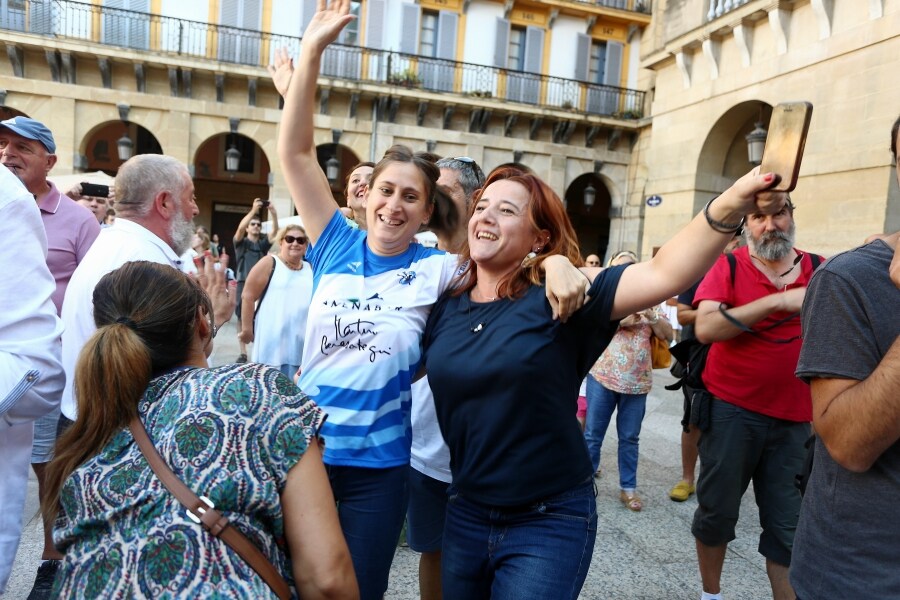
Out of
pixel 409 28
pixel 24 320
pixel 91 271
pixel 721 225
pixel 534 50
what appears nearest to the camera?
pixel 721 225

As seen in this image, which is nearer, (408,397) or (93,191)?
(408,397)

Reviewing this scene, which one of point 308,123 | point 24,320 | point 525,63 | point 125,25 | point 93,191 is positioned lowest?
point 24,320

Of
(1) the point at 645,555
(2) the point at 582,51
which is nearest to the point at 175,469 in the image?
(1) the point at 645,555

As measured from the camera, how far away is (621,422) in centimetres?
502

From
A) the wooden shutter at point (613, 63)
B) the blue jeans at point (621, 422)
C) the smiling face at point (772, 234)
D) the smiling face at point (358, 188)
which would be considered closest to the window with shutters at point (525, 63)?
the wooden shutter at point (613, 63)

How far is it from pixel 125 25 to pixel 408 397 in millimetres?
19074

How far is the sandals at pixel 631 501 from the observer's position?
4754 millimetres

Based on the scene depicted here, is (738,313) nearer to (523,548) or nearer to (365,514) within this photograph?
(523,548)

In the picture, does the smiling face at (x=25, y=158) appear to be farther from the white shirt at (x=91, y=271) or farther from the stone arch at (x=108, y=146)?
the stone arch at (x=108, y=146)

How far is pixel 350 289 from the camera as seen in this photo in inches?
89.1

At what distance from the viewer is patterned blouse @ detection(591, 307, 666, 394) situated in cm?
496

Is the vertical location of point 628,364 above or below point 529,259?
below

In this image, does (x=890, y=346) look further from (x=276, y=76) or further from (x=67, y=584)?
(x=276, y=76)

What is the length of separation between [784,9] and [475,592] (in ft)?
46.7
